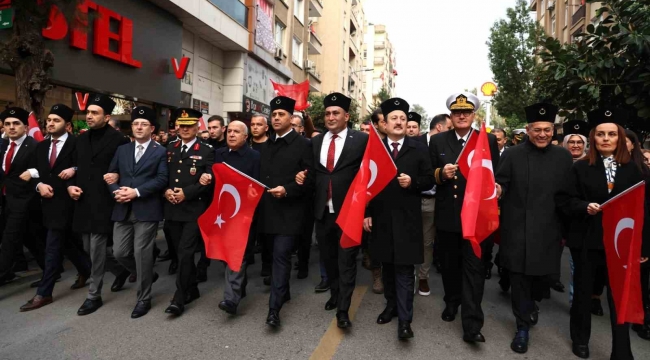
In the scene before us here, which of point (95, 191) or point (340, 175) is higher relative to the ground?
point (340, 175)

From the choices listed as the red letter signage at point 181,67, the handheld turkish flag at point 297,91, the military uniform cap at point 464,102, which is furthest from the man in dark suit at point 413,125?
the red letter signage at point 181,67

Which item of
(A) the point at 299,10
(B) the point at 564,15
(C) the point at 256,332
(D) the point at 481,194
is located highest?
(B) the point at 564,15

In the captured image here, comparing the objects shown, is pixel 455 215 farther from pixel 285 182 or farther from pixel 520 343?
pixel 285 182

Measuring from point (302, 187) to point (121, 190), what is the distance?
1808 mm

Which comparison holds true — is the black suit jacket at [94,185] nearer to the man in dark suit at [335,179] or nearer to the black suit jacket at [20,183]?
the black suit jacket at [20,183]

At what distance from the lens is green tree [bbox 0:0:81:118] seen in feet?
22.8

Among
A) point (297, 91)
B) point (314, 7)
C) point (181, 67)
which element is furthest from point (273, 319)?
point (314, 7)

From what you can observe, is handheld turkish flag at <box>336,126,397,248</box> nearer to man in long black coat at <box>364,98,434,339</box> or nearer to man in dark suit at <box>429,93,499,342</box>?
man in long black coat at <box>364,98,434,339</box>

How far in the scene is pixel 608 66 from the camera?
17.5 ft

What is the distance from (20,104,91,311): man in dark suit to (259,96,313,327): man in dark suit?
2.14 m

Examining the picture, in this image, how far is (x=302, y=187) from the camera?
4.34 m

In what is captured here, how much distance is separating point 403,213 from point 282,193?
1.14 metres

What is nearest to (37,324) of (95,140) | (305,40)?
(95,140)

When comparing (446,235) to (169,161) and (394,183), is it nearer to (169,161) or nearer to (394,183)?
(394,183)
